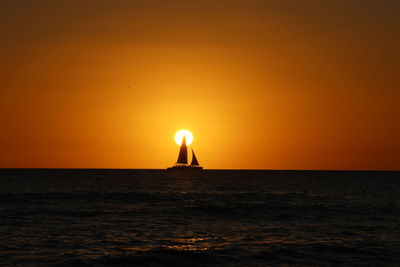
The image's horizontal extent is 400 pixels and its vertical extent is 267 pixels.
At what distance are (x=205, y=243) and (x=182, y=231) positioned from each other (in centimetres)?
614

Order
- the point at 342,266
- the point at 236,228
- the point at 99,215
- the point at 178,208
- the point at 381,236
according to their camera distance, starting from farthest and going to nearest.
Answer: the point at 178,208, the point at 99,215, the point at 236,228, the point at 381,236, the point at 342,266

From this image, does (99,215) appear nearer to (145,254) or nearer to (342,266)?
(145,254)

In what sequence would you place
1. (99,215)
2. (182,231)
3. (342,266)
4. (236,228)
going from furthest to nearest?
(99,215)
(236,228)
(182,231)
(342,266)

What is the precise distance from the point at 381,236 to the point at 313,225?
7.58 meters

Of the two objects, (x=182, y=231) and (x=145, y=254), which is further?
(x=182, y=231)

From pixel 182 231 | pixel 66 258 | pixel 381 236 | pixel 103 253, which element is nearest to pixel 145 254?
pixel 103 253

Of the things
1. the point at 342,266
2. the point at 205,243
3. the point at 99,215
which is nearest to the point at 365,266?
the point at 342,266

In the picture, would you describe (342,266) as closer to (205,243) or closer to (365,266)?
(365,266)

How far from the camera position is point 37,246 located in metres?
29.3

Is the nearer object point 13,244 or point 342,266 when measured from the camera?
point 342,266

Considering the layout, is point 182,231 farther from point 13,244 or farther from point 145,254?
point 13,244

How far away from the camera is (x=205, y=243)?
31453 mm

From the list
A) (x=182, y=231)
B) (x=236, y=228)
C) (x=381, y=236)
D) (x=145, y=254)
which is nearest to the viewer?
(x=145, y=254)

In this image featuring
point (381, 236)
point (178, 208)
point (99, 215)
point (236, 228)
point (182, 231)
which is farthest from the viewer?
point (178, 208)
